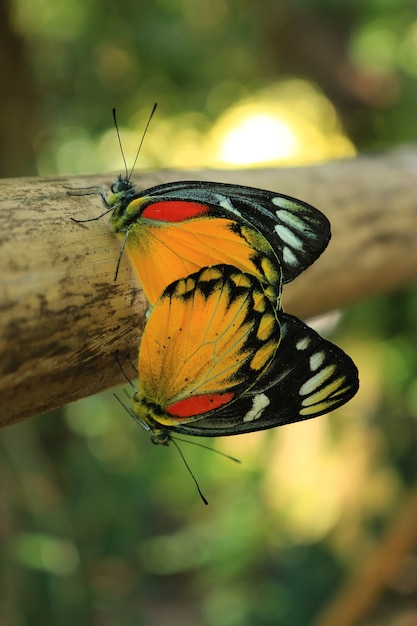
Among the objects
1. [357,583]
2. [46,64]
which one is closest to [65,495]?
[357,583]

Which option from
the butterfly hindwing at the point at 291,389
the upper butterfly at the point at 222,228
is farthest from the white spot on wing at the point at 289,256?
the butterfly hindwing at the point at 291,389

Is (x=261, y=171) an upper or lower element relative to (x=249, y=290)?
upper

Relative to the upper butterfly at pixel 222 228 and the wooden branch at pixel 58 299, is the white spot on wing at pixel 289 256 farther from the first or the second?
the wooden branch at pixel 58 299

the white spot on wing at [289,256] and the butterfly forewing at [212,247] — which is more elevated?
the butterfly forewing at [212,247]

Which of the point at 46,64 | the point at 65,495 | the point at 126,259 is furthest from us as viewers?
the point at 46,64

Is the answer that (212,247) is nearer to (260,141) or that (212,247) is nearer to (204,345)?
(204,345)

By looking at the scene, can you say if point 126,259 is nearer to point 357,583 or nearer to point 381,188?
point 381,188

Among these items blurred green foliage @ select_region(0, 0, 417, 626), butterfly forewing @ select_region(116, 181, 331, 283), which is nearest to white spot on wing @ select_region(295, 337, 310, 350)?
butterfly forewing @ select_region(116, 181, 331, 283)
